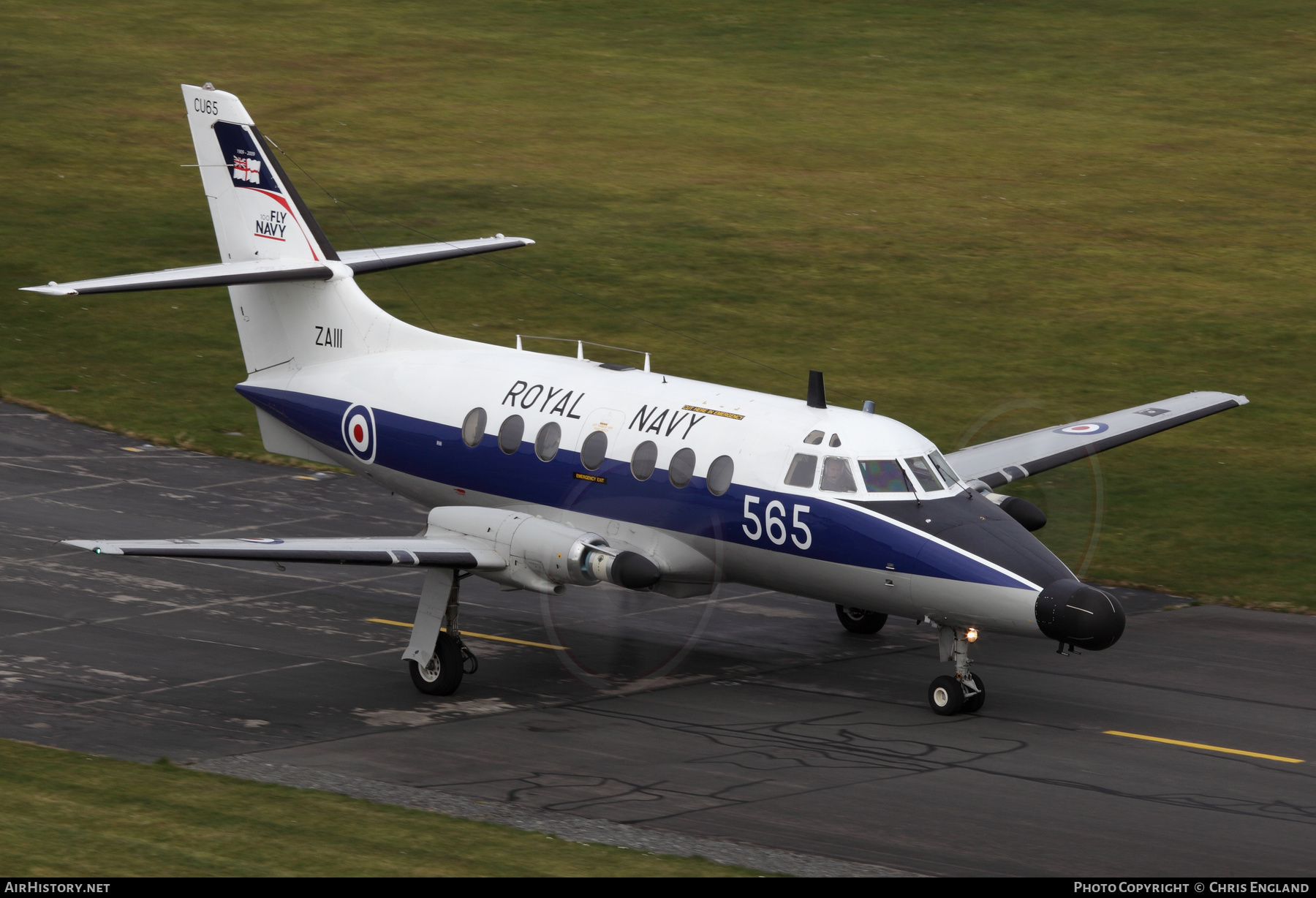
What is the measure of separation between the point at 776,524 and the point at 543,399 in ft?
12.8

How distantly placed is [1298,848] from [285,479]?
20003 mm

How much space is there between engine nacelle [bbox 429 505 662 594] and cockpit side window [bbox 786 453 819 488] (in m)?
1.94

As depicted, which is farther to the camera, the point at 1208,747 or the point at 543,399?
the point at 543,399

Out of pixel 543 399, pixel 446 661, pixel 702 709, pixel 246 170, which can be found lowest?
pixel 702 709

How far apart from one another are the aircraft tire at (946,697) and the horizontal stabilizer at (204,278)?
1073cm

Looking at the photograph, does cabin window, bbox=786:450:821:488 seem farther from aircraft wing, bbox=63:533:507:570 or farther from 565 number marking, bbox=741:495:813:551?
aircraft wing, bbox=63:533:507:570

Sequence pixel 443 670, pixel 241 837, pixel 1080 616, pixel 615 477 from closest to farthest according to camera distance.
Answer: pixel 241 837, pixel 1080 616, pixel 443 670, pixel 615 477

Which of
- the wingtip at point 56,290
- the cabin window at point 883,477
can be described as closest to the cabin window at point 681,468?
the cabin window at point 883,477

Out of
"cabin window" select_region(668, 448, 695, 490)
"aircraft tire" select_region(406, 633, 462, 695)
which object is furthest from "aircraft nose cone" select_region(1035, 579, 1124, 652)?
"aircraft tire" select_region(406, 633, 462, 695)

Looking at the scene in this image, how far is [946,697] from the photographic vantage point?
20.4 meters

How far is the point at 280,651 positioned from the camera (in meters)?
22.9

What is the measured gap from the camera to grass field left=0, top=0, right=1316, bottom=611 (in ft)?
116

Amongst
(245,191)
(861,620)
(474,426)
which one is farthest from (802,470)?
(245,191)

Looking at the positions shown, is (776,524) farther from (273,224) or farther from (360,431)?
(273,224)
